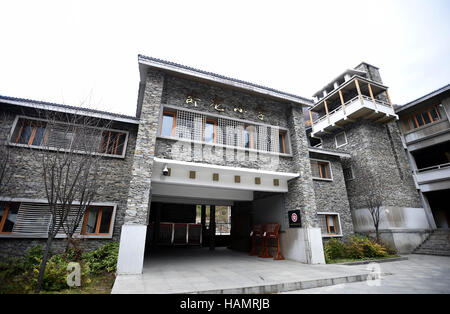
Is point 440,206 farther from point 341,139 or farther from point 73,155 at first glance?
point 73,155

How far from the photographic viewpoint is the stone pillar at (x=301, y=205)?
29.2ft

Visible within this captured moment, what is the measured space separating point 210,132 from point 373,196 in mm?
11481

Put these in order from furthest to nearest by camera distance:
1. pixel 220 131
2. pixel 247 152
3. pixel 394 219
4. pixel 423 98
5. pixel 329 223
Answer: pixel 423 98, pixel 394 219, pixel 329 223, pixel 247 152, pixel 220 131

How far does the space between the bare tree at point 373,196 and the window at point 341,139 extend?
3191 millimetres

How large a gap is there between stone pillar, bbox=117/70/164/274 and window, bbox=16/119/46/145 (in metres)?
4.23

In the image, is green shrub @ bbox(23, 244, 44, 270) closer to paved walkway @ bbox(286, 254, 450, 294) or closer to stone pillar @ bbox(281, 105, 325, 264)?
paved walkway @ bbox(286, 254, 450, 294)

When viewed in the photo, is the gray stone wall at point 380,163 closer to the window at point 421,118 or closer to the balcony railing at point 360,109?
the balcony railing at point 360,109

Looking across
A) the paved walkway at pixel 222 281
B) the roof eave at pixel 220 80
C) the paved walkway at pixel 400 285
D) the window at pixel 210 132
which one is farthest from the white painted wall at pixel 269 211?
the roof eave at pixel 220 80

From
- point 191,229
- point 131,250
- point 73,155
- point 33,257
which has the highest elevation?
point 73,155

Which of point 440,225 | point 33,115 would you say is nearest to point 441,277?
point 440,225

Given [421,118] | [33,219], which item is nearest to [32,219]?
[33,219]

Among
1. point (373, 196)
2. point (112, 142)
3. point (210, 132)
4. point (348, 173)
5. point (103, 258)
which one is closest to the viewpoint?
point (103, 258)

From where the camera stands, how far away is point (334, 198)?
13.0m
